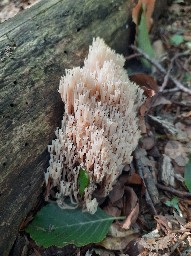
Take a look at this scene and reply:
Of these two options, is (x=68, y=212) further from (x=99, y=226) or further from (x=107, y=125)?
(x=107, y=125)

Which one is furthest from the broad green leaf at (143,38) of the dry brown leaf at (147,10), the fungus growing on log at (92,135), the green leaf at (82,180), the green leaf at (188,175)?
the green leaf at (82,180)

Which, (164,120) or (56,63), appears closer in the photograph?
(56,63)

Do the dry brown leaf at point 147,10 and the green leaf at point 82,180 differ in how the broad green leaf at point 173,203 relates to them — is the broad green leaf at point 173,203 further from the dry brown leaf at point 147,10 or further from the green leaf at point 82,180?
the dry brown leaf at point 147,10

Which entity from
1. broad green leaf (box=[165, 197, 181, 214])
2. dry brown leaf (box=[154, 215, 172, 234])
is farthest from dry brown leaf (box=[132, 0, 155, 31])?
dry brown leaf (box=[154, 215, 172, 234])

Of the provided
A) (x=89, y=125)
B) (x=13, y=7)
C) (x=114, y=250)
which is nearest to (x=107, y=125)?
(x=89, y=125)

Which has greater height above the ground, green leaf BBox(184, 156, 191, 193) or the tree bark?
the tree bark

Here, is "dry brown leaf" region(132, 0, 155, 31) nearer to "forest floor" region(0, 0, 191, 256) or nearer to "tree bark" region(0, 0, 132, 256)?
"forest floor" region(0, 0, 191, 256)
